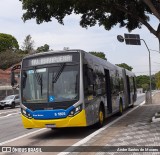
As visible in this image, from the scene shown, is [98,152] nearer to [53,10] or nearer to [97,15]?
[53,10]

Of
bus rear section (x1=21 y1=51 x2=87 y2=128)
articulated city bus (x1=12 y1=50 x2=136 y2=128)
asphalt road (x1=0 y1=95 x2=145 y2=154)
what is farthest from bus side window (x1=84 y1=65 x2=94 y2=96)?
asphalt road (x1=0 y1=95 x2=145 y2=154)

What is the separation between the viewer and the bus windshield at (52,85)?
13312 mm

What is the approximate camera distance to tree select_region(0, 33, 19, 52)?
344 ft

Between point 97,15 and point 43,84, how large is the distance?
7958mm

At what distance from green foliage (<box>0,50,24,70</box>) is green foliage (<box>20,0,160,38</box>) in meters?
66.8

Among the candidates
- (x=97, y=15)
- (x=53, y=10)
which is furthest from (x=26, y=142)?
(x=97, y=15)

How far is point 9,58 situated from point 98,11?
69.6 meters

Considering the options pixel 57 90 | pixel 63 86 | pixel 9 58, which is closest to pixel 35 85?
pixel 57 90

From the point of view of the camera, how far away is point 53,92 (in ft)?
43.8

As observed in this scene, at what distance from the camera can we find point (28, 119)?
13.6 metres

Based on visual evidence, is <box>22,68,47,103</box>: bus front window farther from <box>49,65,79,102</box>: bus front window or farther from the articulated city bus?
<box>49,65,79,102</box>: bus front window

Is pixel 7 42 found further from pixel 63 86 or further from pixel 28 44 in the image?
pixel 63 86

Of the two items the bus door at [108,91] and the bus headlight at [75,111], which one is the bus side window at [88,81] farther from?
the bus door at [108,91]

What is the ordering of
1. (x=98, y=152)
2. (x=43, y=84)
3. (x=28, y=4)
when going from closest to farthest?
(x=98, y=152), (x=43, y=84), (x=28, y=4)
